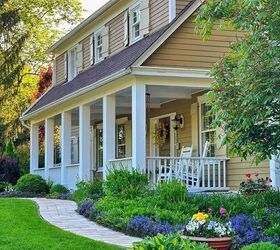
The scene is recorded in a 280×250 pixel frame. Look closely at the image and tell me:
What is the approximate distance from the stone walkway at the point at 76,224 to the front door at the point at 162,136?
476cm

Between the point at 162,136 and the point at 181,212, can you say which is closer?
the point at 181,212

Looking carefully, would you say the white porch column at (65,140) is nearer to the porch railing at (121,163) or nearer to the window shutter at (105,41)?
the window shutter at (105,41)

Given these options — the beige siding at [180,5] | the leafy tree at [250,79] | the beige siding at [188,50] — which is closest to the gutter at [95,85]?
the beige siding at [188,50]

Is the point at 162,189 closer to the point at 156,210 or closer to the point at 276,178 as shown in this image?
the point at 156,210

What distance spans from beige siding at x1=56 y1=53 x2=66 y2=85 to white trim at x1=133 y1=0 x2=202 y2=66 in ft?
34.0

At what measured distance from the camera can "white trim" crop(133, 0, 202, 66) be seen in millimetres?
12461

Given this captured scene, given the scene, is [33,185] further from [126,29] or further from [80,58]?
[126,29]

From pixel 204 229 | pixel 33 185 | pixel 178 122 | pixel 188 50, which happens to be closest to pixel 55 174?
pixel 33 185

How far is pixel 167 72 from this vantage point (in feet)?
41.6

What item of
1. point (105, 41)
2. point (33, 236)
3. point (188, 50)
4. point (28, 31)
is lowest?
point (33, 236)

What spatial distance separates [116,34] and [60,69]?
Answer: 20.3ft

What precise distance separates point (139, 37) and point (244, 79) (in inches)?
322

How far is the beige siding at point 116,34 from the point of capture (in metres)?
17.4

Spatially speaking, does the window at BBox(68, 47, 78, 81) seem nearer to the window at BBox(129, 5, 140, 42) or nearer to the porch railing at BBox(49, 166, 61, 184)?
the porch railing at BBox(49, 166, 61, 184)
